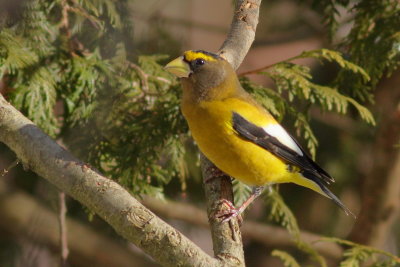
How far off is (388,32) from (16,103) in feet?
6.48

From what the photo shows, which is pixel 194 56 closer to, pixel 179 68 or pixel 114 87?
pixel 179 68

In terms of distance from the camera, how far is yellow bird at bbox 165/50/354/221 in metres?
3.23

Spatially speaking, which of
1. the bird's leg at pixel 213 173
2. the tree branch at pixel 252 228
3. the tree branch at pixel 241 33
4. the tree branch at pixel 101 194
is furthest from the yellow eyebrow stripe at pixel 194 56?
the tree branch at pixel 252 228

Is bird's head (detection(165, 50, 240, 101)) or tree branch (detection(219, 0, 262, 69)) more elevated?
tree branch (detection(219, 0, 262, 69))

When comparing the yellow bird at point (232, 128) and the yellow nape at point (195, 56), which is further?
the yellow nape at point (195, 56)

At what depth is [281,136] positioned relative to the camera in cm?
342

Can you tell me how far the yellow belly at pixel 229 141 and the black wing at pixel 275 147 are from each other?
25mm

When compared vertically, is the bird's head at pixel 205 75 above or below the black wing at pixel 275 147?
above

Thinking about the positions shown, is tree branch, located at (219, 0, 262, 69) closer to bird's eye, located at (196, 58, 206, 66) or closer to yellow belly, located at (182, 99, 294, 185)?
bird's eye, located at (196, 58, 206, 66)

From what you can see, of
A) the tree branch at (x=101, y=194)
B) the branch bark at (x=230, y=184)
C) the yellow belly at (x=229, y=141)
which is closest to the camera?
the tree branch at (x=101, y=194)

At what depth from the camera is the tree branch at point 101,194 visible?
2.37m

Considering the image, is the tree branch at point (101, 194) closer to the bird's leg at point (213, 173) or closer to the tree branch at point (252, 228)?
the bird's leg at point (213, 173)

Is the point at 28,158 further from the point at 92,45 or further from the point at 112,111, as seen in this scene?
the point at 92,45

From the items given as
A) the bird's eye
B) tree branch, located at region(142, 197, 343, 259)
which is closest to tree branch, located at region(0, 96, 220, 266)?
the bird's eye
